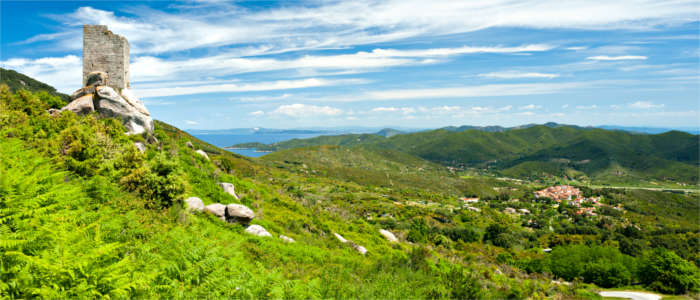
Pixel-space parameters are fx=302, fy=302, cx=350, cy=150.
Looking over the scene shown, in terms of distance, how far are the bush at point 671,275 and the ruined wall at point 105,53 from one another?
51.4 meters

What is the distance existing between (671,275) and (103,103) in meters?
51.4

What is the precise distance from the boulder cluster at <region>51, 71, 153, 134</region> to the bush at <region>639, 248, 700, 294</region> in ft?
162

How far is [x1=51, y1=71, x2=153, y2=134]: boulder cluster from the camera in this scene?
1994 cm

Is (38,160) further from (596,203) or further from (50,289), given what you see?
(596,203)

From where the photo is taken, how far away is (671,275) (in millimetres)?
29594

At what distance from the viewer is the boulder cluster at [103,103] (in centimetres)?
1994

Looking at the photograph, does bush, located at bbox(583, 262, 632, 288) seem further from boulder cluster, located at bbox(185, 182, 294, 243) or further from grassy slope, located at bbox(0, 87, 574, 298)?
boulder cluster, located at bbox(185, 182, 294, 243)

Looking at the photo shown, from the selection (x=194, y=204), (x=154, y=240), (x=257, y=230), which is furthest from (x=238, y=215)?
(x=154, y=240)

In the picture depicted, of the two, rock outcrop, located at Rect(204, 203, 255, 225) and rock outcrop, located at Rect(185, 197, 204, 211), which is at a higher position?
rock outcrop, located at Rect(185, 197, 204, 211)

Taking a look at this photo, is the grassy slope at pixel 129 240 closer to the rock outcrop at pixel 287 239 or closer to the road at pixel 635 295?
the rock outcrop at pixel 287 239

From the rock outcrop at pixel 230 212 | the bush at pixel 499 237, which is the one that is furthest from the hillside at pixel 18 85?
the bush at pixel 499 237

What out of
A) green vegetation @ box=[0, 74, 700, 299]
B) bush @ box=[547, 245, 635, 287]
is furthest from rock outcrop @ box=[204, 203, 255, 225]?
bush @ box=[547, 245, 635, 287]

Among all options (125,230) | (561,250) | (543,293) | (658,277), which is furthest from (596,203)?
(125,230)

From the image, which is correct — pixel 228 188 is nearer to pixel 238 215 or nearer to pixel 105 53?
pixel 238 215
